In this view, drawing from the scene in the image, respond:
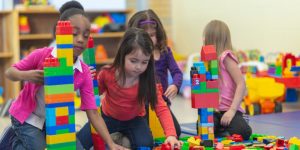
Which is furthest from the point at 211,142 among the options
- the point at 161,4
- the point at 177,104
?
the point at 161,4

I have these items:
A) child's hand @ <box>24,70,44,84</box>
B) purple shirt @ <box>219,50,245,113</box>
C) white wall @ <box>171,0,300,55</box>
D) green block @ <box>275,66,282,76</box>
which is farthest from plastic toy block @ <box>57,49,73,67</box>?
white wall @ <box>171,0,300,55</box>

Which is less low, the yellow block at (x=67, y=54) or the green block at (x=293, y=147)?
the yellow block at (x=67, y=54)

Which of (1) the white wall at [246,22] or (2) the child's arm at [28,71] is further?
(1) the white wall at [246,22]

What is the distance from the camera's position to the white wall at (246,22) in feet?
13.3

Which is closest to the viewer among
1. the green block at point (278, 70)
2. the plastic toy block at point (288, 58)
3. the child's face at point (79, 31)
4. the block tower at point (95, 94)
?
the child's face at point (79, 31)

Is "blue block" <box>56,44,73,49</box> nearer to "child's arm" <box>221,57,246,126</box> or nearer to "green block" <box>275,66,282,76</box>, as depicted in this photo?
"child's arm" <box>221,57,246,126</box>

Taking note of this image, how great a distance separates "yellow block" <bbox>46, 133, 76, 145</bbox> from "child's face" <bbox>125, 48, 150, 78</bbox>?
Result: 1.39 ft

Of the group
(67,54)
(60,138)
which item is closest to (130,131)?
(60,138)

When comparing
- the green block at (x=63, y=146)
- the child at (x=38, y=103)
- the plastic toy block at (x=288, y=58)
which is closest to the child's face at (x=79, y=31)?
the child at (x=38, y=103)

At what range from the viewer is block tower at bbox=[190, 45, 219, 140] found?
233 cm

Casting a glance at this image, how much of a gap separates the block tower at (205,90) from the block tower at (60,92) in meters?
0.67

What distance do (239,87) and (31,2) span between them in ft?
8.83

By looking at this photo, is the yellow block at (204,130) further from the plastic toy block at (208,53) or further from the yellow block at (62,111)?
the yellow block at (62,111)

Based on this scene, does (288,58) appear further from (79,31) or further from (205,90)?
(79,31)
